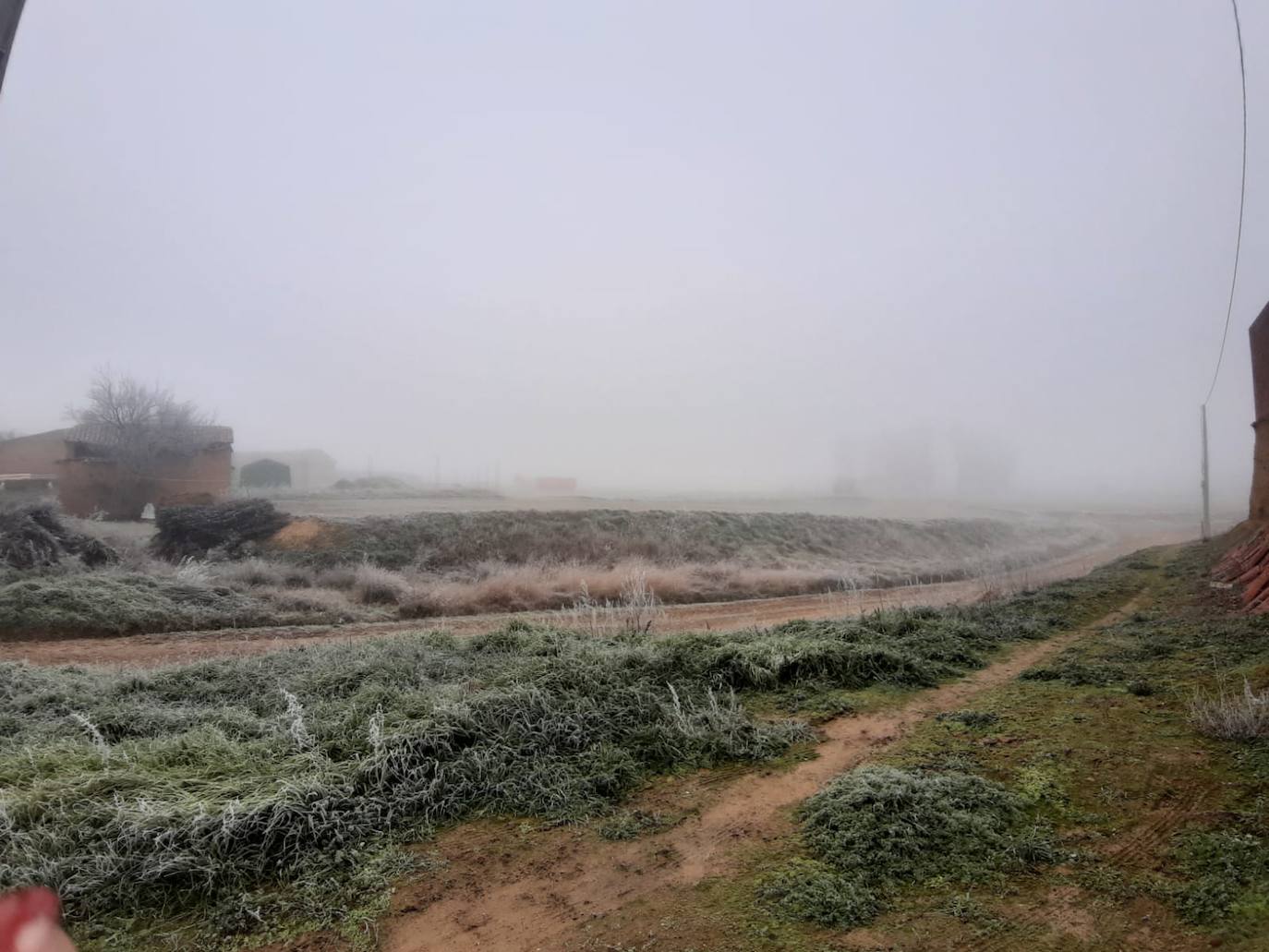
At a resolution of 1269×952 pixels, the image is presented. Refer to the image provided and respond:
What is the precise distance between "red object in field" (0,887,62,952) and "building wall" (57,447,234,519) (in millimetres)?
30353

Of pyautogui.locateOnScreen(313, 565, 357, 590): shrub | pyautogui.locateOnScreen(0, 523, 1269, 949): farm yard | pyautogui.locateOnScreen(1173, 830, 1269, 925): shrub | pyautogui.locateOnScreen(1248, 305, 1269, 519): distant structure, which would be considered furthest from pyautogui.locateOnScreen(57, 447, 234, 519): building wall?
pyautogui.locateOnScreen(1248, 305, 1269, 519): distant structure

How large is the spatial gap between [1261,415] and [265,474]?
184ft

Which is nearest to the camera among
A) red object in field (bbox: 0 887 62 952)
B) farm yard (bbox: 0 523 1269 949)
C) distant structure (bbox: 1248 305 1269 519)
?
red object in field (bbox: 0 887 62 952)

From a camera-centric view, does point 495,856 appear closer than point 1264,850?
No

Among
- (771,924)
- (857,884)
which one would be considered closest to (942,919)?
(857,884)

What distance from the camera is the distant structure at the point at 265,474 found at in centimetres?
5119

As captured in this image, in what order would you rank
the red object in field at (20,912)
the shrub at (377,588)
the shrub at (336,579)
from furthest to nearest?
1. the shrub at (336,579)
2. the shrub at (377,588)
3. the red object in field at (20,912)

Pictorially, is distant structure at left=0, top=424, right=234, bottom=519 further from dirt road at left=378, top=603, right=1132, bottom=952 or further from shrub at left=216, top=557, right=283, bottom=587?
dirt road at left=378, top=603, right=1132, bottom=952

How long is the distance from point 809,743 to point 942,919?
9.18ft

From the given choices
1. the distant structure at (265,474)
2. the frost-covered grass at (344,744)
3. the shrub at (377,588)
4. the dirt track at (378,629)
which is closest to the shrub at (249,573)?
the shrub at (377,588)

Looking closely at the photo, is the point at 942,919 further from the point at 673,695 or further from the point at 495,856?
the point at 673,695

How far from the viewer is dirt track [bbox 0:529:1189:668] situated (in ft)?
39.4

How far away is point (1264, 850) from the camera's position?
3.74 meters

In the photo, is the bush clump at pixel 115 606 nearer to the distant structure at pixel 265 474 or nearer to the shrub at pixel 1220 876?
the shrub at pixel 1220 876
